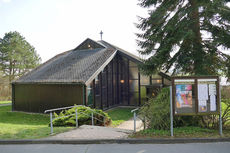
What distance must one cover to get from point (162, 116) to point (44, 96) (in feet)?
35.5

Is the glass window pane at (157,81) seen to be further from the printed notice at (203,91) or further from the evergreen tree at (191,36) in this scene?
the printed notice at (203,91)

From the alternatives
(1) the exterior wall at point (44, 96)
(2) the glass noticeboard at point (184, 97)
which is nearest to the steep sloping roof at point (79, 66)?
(1) the exterior wall at point (44, 96)

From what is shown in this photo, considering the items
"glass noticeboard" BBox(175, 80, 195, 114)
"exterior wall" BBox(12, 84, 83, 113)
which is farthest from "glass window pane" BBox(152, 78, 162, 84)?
"glass noticeboard" BBox(175, 80, 195, 114)

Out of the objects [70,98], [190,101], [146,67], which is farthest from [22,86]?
[190,101]

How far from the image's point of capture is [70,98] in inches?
516

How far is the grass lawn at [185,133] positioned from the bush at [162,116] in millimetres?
300

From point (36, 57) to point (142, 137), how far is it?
33588 millimetres

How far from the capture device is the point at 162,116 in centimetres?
576

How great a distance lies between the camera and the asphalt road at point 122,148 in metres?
4.36

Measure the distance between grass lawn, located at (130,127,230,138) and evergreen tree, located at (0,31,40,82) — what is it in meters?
30.2

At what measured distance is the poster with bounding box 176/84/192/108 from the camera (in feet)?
17.5

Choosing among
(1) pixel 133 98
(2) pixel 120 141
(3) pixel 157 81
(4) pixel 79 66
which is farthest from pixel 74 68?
(2) pixel 120 141

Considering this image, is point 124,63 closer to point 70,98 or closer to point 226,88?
point 70,98

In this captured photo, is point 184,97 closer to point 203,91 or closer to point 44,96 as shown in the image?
point 203,91
